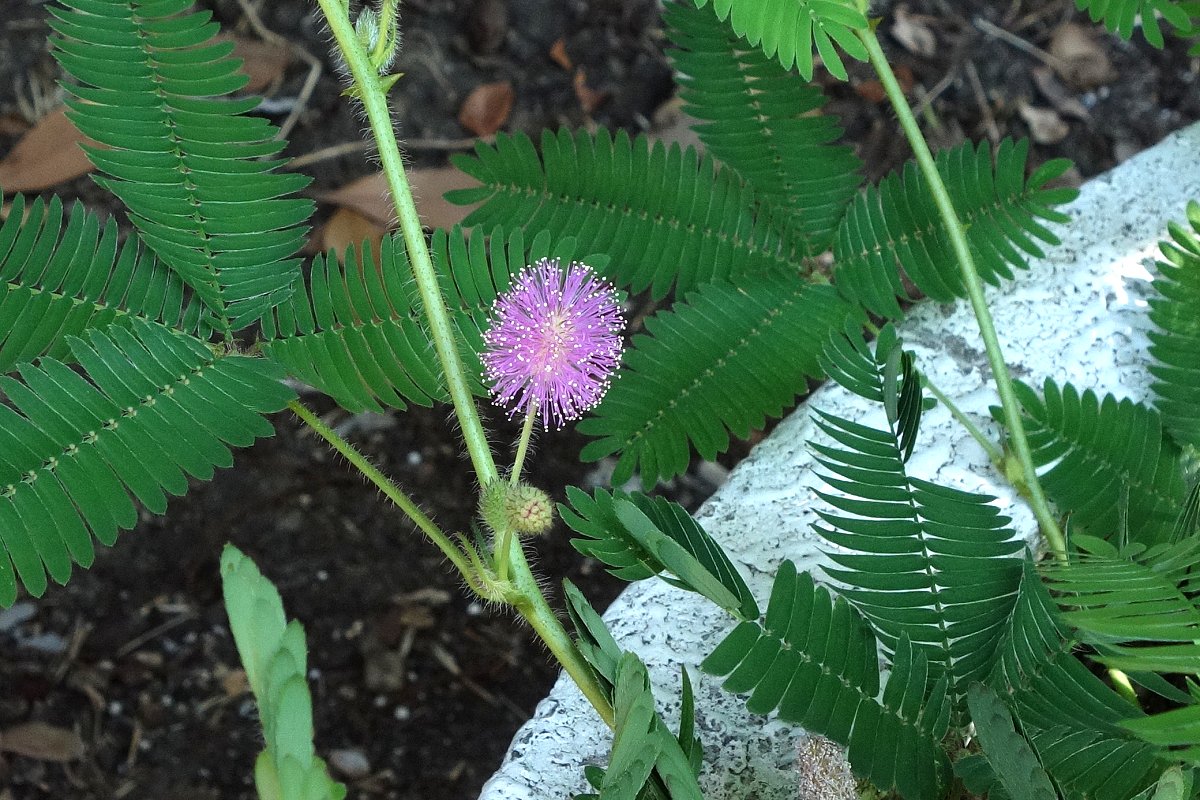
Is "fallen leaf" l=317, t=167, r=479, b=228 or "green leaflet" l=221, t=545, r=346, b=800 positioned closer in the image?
"green leaflet" l=221, t=545, r=346, b=800

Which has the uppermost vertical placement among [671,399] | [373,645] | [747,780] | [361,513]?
[671,399]

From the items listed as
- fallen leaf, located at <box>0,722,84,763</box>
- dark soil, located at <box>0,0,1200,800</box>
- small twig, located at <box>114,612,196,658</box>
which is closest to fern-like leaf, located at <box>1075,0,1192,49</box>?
dark soil, located at <box>0,0,1200,800</box>

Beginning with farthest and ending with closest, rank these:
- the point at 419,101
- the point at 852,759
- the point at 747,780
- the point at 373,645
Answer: the point at 419,101 < the point at 373,645 < the point at 747,780 < the point at 852,759

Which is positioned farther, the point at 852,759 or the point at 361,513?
the point at 361,513

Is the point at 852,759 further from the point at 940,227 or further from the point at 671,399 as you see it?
the point at 940,227

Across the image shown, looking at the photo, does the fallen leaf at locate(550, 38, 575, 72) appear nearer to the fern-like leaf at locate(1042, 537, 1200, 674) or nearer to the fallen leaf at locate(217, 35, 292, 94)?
the fallen leaf at locate(217, 35, 292, 94)

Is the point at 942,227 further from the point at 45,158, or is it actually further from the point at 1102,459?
the point at 45,158

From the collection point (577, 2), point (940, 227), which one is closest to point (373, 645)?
point (940, 227)

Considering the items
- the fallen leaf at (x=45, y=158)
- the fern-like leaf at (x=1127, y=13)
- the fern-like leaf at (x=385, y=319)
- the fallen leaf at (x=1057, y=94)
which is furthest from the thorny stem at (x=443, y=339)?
the fallen leaf at (x=1057, y=94)
